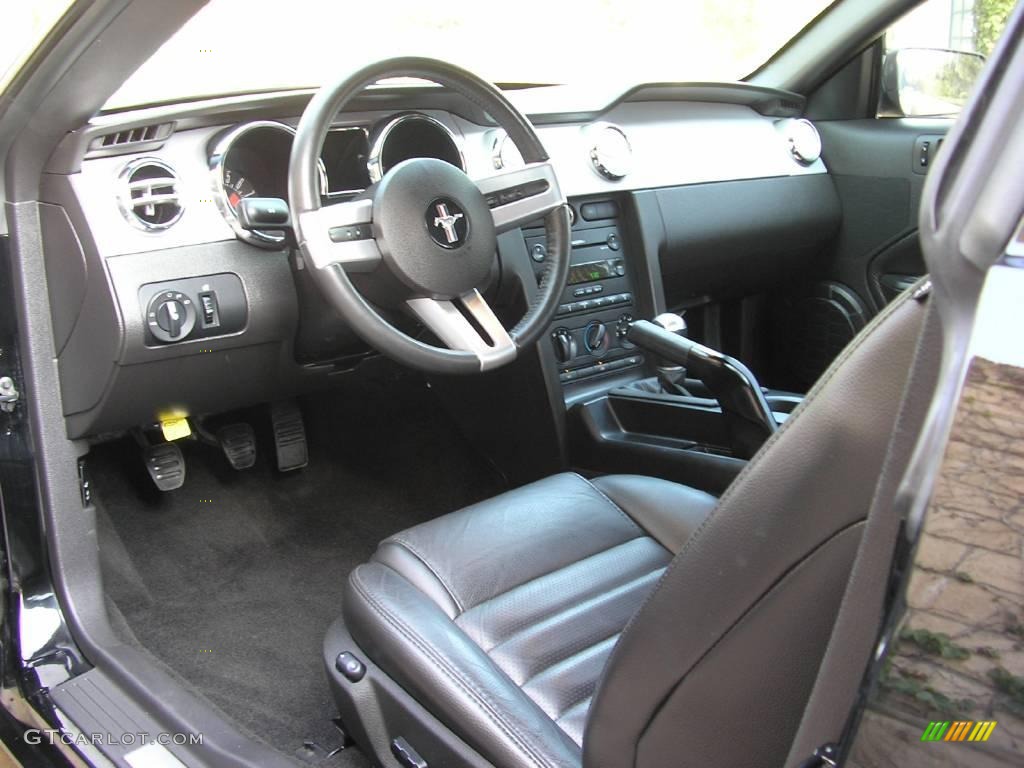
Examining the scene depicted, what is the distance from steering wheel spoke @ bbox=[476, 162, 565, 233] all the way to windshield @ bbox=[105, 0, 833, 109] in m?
0.18

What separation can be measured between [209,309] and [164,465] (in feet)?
1.89

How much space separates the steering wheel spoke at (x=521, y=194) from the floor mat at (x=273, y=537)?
35.9 inches

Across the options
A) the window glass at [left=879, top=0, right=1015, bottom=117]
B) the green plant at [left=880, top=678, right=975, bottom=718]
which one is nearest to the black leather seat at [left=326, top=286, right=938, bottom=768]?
the green plant at [left=880, top=678, right=975, bottom=718]

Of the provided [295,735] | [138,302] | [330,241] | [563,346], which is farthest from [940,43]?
[295,735]

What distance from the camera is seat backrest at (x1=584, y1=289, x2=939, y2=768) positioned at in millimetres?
595

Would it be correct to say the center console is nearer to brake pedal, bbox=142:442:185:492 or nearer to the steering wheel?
the steering wheel

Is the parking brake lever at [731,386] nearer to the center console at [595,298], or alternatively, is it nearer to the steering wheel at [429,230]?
the steering wheel at [429,230]

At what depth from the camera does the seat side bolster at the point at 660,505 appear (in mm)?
1452

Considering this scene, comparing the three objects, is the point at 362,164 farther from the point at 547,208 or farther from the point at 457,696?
the point at 457,696

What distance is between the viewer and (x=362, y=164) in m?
1.88

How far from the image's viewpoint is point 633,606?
4.30 feet

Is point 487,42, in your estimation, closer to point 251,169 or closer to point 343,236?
point 251,169

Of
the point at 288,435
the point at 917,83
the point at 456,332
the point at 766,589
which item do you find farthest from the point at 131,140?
the point at 917,83

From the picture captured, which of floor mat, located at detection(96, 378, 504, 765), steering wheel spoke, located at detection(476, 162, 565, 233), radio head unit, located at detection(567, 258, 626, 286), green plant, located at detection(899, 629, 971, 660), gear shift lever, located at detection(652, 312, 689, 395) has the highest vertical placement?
steering wheel spoke, located at detection(476, 162, 565, 233)
